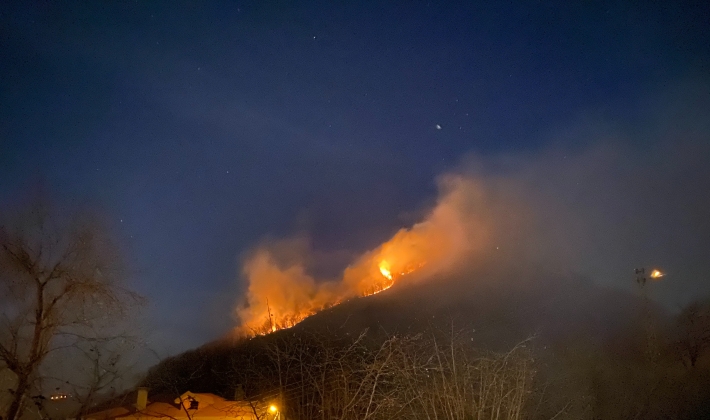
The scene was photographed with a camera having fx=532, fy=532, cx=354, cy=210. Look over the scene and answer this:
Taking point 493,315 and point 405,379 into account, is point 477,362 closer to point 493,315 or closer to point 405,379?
point 405,379

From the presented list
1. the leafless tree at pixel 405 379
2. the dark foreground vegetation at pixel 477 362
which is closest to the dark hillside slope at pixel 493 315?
the dark foreground vegetation at pixel 477 362

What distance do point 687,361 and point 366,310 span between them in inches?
2831

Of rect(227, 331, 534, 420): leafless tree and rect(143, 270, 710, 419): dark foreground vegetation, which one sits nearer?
rect(227, 331, 534, 420): leafless tree

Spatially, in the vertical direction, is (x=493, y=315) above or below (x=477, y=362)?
above

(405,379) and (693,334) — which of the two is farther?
(693,334)

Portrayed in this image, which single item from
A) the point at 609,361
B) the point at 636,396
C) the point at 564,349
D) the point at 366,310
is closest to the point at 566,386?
the point at 636,396

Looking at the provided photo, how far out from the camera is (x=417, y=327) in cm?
10625

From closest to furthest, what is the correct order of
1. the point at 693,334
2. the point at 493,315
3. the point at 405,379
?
the point at 405,379 → the point at 693,334 → the point at 493,315

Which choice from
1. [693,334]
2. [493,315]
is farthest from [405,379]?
[493,315]

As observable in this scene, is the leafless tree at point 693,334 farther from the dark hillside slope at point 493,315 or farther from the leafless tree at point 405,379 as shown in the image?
the leafless tree at point 405,379

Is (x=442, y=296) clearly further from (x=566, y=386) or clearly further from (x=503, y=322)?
(x=566, y=386)

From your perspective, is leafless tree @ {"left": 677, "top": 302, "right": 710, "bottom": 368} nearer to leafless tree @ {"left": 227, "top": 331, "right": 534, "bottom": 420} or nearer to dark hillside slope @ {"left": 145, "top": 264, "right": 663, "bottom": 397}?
dark hillside slope @ {"left": 145, "top": 264, "right": 663, "bottom": 397}

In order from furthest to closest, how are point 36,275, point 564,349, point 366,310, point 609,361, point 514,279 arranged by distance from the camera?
point 514,279 → point 366,310 → point 564,349 → point 609,361 → point 36,275

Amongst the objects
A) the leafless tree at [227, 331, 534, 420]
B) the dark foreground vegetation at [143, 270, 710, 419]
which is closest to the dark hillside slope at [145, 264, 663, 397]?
the dark foreground vegetation at [143, 270, 710, 419]
